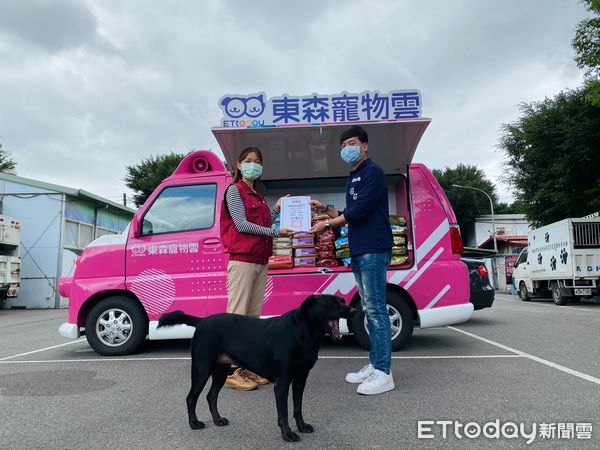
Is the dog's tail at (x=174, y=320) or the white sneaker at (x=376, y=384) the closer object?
the dog's tail at (x=174, y=320)

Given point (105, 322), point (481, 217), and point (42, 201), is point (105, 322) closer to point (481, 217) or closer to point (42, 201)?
point (42, 201)

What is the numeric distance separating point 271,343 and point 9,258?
58.4 feet

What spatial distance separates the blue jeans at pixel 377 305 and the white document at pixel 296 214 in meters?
0.60

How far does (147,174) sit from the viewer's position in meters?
37.2

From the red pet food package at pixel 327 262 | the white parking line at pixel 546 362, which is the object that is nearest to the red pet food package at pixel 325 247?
the red pet food package at pixel 327 262

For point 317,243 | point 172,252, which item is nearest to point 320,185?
point 317,243

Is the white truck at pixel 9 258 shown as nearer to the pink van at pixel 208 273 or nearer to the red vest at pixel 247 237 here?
the pink van at pixel 208 273

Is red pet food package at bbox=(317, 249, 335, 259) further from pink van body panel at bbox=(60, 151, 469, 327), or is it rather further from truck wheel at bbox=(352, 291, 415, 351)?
truck wheel at bbox=(352, 291, 415, 351)

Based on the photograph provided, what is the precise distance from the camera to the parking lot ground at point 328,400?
112 inches

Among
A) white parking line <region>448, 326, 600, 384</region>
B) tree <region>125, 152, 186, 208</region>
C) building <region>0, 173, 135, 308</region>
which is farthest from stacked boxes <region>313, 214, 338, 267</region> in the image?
tree <region>125, 152, 186, 208</region>

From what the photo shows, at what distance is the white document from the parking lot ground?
1.41 metres

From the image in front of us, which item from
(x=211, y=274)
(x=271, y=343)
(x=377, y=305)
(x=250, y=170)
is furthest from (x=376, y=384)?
(x=211, y=274)

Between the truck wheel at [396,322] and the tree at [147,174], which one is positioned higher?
the tree at [147,174]

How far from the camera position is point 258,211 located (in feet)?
13.5
